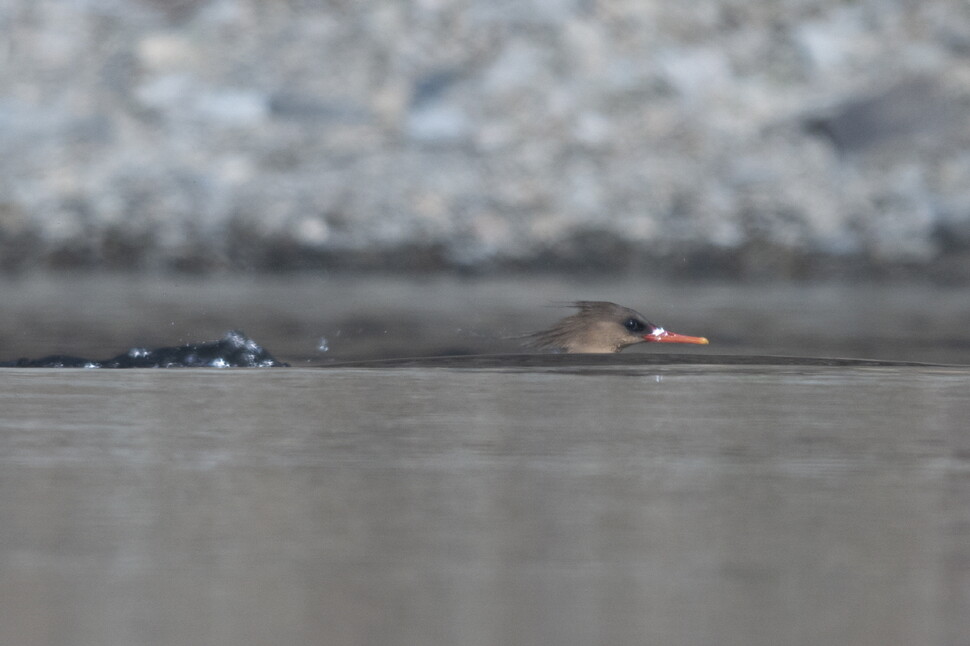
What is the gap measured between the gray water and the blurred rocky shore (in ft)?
26.0

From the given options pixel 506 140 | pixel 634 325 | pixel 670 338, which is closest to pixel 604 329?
pixel 634 325

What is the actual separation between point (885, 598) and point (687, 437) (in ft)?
4.93

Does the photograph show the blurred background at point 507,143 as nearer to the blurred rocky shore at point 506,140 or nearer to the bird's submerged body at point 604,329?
the blurred rocky shore at point 506,140

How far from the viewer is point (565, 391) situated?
4.57 metres

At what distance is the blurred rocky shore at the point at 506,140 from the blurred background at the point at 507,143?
0.02 meters

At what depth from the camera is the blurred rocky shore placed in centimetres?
1235

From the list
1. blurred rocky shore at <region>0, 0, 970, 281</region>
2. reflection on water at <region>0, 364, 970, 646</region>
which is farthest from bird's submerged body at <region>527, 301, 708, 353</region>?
blurred rocky shore at <region>0, 0, 970, 281</region>

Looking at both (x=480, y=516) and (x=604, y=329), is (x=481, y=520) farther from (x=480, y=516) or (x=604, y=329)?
(x=604, y=329)

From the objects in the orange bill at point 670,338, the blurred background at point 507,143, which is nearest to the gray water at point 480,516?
the orange bill at point 670,338

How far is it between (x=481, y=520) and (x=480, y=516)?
0.03 metres

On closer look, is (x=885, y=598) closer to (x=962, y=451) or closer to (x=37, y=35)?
(x=962, y=451)

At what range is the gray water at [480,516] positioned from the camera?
1941 millimetres

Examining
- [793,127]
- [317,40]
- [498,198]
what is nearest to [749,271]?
[793,127]

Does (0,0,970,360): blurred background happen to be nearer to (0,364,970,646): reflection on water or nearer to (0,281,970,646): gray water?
(0,281,970,646): gray water
